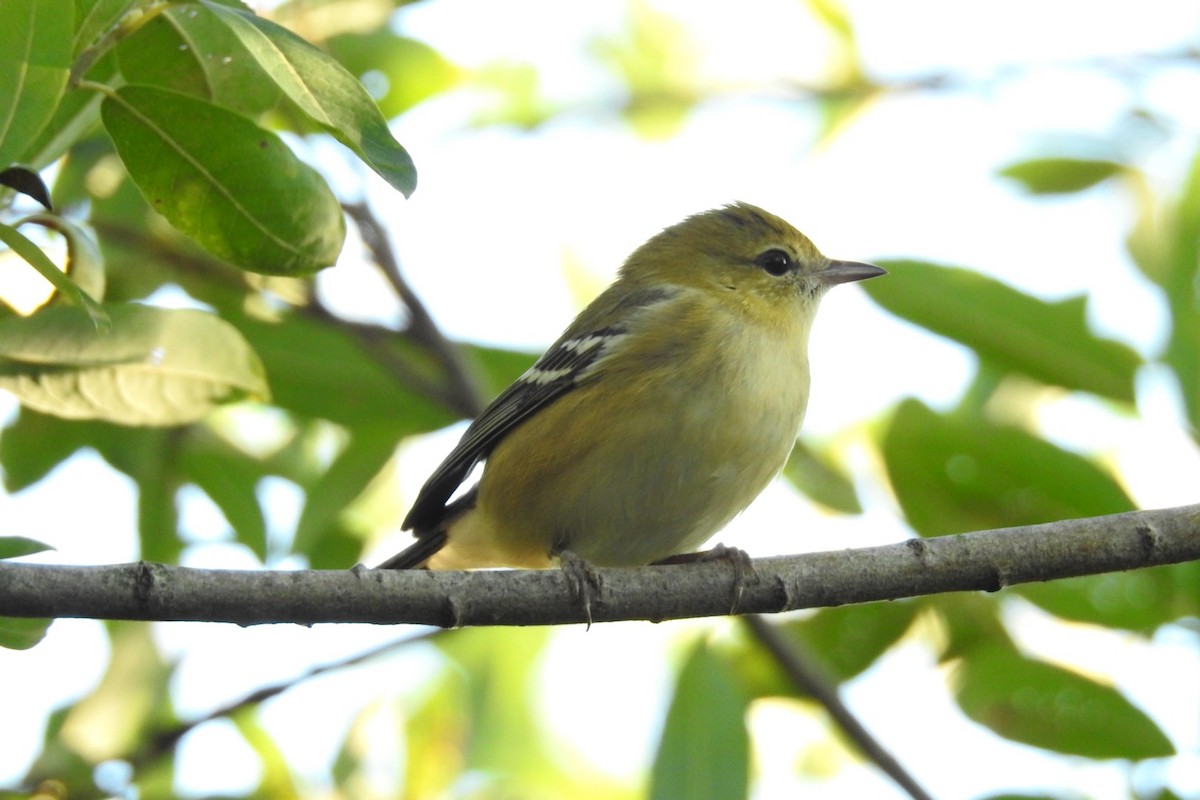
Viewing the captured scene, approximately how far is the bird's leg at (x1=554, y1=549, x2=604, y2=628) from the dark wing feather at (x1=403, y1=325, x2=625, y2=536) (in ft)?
5.64

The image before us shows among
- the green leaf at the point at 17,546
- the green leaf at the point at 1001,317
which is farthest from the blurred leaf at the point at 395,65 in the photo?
the green leaf at the point at 17,546

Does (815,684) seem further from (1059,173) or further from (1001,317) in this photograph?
(1059,173)

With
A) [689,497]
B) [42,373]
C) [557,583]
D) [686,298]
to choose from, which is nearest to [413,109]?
[686,298]

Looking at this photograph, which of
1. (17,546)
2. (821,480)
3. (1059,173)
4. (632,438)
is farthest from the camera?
(1059,173)

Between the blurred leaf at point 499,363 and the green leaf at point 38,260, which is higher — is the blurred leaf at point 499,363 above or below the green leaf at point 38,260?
below

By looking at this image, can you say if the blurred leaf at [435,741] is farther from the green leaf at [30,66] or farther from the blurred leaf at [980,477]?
the green leaf at [30,66]

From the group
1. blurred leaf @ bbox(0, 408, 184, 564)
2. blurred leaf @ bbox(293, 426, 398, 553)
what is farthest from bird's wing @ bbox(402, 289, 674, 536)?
blurred leaf @ bbox(0, 408, 184, 564)

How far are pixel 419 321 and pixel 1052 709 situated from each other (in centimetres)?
287

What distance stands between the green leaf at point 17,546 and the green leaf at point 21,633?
0.60 feet

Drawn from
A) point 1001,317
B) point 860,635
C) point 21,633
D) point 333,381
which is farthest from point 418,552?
point 21,633

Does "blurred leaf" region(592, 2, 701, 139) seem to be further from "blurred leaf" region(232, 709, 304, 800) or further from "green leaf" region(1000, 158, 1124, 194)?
"blurred leaf" region(232, 709, 304, 800)

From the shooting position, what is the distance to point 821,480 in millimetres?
5551

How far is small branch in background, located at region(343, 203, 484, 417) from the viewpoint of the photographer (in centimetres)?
545

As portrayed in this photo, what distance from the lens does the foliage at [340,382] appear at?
313cm
